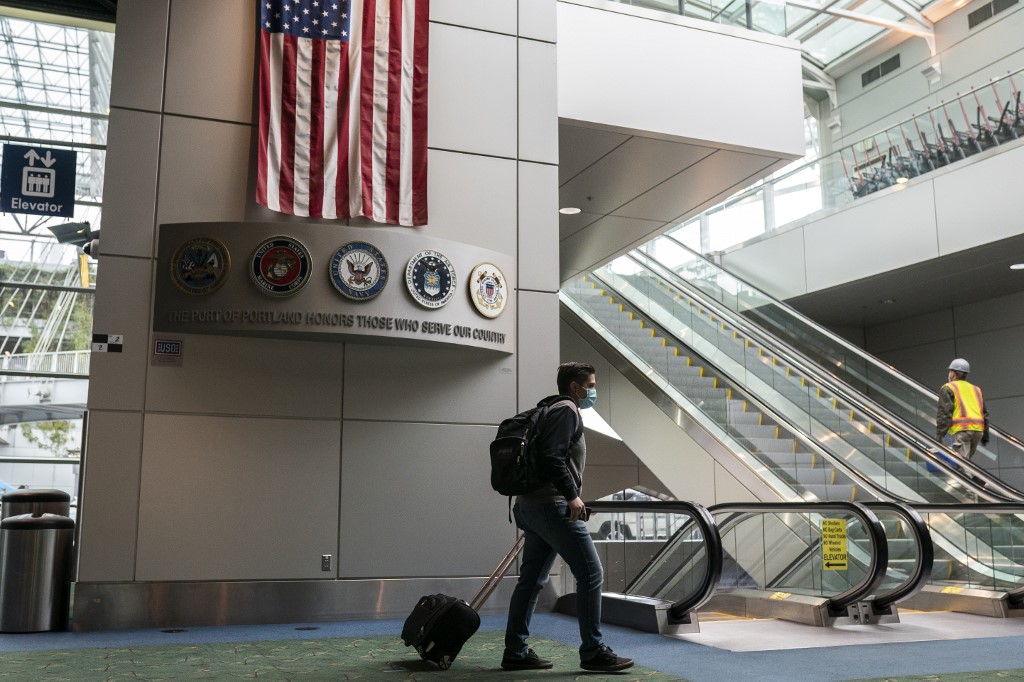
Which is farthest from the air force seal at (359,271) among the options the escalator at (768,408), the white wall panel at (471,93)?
the escalator at (768,408)

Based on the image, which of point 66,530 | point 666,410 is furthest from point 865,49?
point 66,530

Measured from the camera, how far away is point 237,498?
25.3ft

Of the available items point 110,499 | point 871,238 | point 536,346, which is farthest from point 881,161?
point 110,499

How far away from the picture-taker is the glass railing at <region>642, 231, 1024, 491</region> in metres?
13.6

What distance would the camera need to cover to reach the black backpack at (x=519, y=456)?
5.20m

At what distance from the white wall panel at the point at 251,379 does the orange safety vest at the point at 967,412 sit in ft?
28.8

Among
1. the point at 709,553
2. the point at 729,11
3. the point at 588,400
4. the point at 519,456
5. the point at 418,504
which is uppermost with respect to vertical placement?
the point at 729,11

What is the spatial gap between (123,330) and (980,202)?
44.5ft

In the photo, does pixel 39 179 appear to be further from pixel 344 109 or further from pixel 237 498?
pixel 237 498

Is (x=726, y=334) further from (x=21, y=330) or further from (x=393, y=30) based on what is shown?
(x=21, y=330)

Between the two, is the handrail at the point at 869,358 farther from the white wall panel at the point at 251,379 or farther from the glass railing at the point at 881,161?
the white wall panel at the point at 251,379

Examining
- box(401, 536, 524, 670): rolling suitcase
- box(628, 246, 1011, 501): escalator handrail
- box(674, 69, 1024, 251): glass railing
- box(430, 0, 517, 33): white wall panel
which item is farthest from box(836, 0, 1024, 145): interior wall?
box(401, 536, 524, 670): rolling suitcase

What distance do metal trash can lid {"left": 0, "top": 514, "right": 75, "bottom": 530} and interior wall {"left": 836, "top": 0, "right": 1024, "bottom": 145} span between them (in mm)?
17277

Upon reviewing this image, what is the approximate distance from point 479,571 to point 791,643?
282 centimetres
